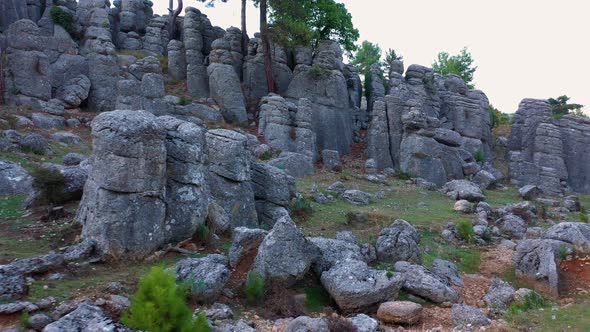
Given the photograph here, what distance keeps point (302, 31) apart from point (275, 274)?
23995 millimetres

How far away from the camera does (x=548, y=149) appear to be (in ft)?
125

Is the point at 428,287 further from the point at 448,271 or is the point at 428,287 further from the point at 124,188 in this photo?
the point at 124,188

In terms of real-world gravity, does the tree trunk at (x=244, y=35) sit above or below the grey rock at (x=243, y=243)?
above

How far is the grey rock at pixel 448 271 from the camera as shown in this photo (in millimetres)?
13438

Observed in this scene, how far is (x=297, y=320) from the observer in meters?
9.35

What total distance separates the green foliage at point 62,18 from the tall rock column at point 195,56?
6994 mm

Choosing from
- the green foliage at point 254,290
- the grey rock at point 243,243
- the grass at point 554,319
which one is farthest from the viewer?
the grey rock at point 243,243

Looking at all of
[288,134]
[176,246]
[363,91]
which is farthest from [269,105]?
[176,246]

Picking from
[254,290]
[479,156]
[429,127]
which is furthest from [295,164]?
[479,156]

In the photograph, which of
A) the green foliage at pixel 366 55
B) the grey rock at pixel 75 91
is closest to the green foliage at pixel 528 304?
the grey rock at pixel 75 91

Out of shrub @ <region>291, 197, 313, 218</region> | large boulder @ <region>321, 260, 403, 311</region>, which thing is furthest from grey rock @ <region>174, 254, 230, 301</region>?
shrub @ <region>291, 197, 313, 218</region>

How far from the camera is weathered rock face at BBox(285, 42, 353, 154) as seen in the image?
34031 millimetres

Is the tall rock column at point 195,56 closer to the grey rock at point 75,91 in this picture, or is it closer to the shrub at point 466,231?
the grey rock at point 75,91

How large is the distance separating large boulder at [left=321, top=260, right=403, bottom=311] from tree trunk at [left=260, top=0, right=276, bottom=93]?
24220 millimetres
